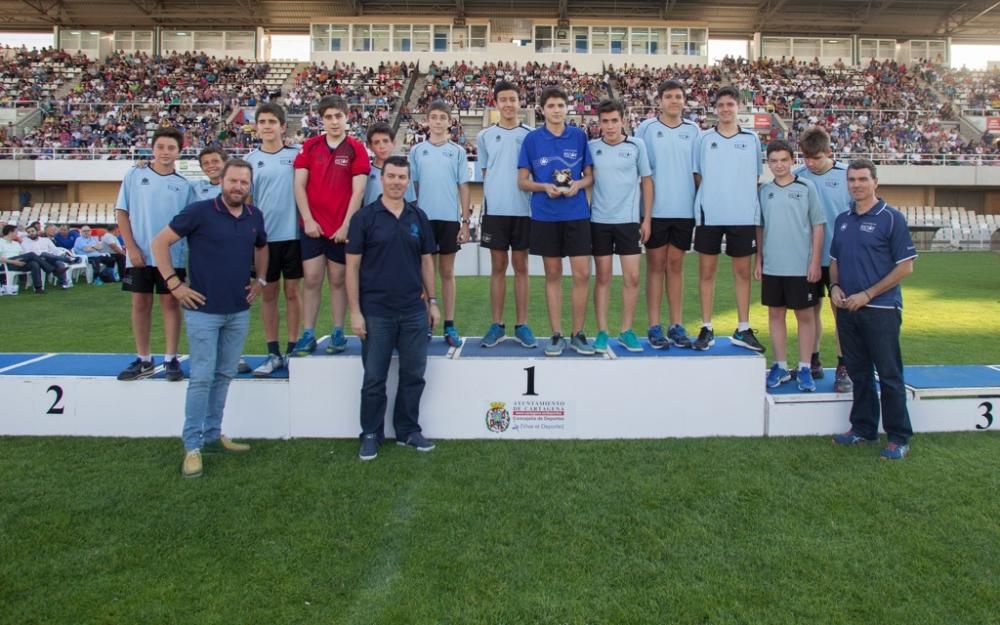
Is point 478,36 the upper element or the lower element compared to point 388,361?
upper

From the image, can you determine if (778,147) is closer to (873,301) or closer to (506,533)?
(873,301)

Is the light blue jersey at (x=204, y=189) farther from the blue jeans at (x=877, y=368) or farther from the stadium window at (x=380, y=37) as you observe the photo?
the stadium window at (x=380, y=37)

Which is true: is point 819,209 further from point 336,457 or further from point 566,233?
point 336,457

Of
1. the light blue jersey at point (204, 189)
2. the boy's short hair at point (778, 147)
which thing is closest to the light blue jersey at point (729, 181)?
the boy's short hair at point (778, 147)

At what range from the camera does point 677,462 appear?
440 centimetres

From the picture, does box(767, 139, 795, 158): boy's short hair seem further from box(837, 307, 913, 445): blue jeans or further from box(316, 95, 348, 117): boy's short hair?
box(316, 95, 348, 117): boy's short hair

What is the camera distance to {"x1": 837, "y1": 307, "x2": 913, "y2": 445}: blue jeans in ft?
14.9

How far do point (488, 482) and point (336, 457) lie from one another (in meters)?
1.11

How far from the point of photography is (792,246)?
5.15 metres

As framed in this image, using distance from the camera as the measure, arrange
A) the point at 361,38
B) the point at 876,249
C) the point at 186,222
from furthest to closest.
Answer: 1. the point at 361,38
2. the point at 876,249
3. the point at 186,222

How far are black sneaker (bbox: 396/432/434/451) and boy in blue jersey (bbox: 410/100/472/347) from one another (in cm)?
99

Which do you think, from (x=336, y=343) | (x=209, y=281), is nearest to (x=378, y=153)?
(x=336, y=343)

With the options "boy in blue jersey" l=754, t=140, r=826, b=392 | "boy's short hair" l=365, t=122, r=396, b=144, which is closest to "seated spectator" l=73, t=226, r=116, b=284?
"boy's short hair" l=365, t=122, r=396, b=144

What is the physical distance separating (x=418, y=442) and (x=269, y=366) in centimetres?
142
